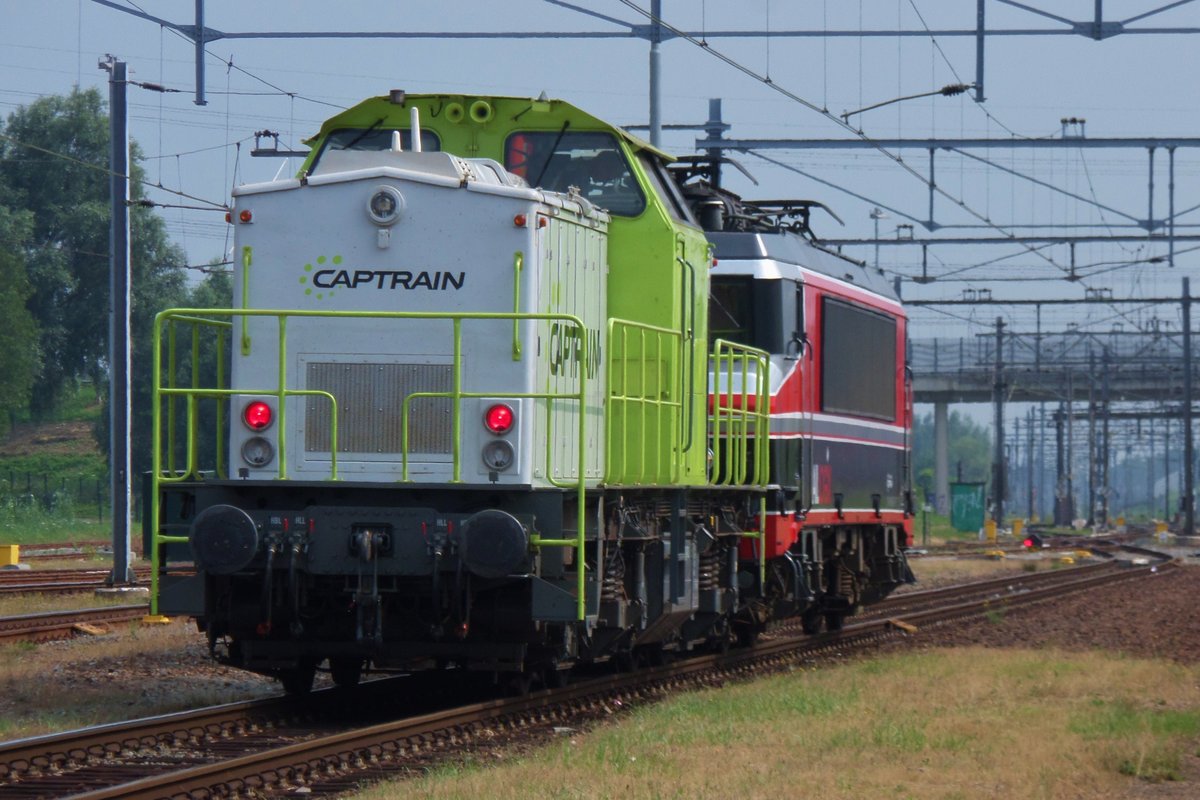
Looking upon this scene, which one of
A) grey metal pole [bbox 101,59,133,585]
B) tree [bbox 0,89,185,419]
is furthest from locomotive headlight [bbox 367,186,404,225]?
tree [bbox 0,89,185,419]

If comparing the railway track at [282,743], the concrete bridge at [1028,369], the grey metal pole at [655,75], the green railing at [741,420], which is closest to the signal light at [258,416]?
the railway track at [282,743]

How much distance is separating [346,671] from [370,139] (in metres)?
3.57

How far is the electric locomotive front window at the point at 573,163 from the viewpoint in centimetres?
1104

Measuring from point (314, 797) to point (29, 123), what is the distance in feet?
207

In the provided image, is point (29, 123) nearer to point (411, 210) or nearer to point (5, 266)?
point (5, 266)

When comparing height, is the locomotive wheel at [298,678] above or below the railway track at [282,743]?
above

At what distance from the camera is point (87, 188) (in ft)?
211

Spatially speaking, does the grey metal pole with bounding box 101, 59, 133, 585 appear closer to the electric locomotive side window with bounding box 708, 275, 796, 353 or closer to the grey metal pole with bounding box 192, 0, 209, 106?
the grey metal pole with bounding box 192, 0, 209, 106

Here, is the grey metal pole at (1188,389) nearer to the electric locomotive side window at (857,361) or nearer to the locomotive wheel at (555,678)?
the electric locomotive side window at (857,361)

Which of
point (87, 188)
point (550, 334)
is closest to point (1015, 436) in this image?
point (87, 188)

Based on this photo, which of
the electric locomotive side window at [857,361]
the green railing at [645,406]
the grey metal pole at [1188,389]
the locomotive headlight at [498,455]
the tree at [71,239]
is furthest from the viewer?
the tree at [71,239]

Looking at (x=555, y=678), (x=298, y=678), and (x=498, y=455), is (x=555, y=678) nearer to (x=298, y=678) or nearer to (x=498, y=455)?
(x=298, y=678)

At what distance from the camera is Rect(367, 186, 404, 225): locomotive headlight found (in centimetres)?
982

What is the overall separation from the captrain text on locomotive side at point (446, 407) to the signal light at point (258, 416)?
0.05ft
